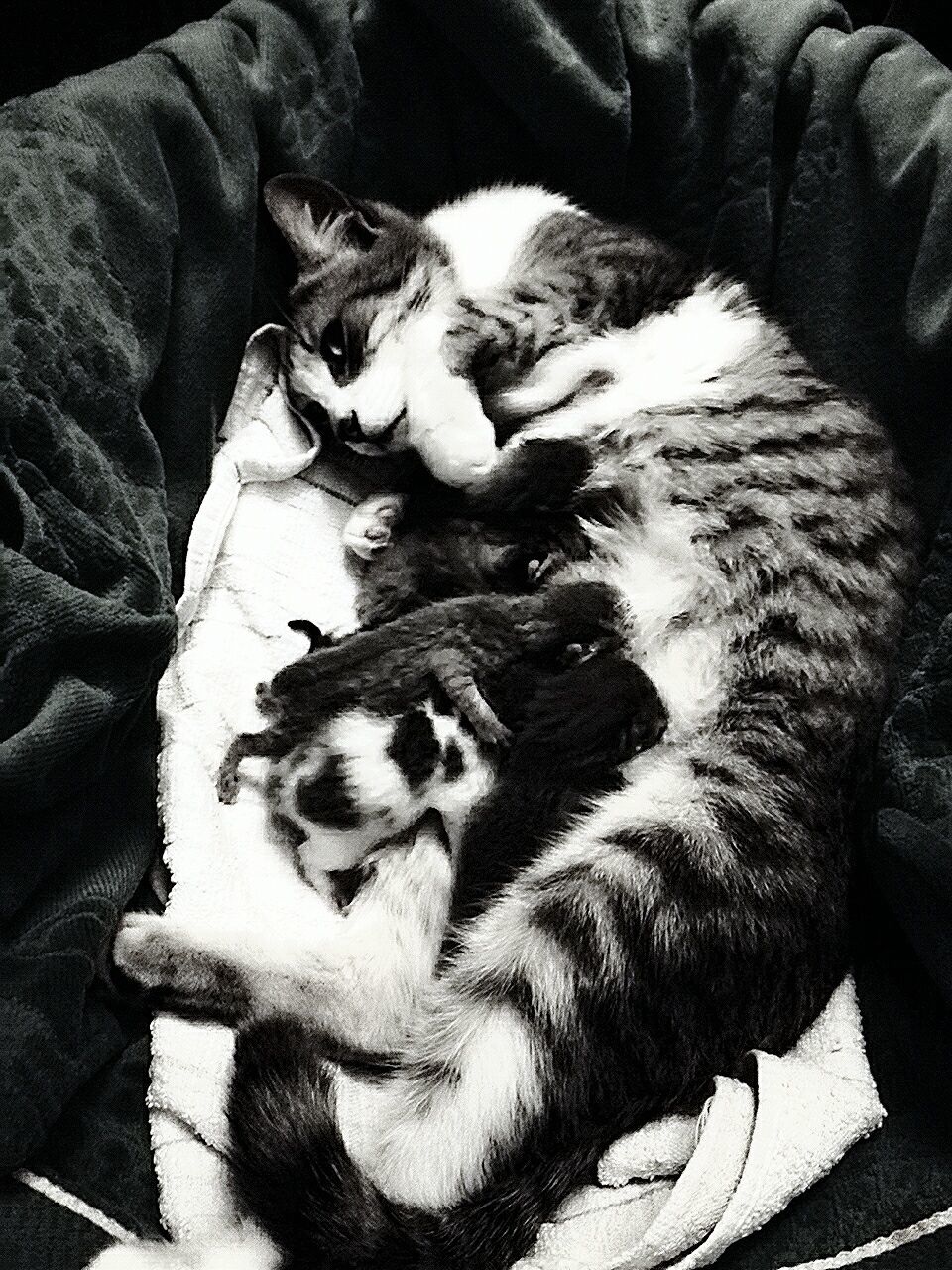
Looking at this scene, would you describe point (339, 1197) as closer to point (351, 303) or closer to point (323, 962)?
point (323, 962)

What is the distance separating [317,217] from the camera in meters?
1.90

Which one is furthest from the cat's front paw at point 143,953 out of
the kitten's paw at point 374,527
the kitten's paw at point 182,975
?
the kitten's paw at point 374,527

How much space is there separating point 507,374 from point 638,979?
95cm

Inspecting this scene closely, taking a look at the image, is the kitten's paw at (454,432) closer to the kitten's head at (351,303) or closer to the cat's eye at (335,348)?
the kitten's head at (351,303)

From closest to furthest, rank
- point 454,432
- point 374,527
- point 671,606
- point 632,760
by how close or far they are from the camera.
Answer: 1. point 632,760
2. point 671,606
3. point 454,432
4. point 374,527

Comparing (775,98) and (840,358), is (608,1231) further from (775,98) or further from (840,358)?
(775,98)

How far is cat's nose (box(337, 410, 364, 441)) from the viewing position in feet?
5.95

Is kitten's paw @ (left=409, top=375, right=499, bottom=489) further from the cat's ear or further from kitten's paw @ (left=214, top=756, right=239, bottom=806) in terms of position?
kitten's paw @ (left=214, top=756, right=239, bottom=806)

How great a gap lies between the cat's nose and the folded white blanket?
111 mm

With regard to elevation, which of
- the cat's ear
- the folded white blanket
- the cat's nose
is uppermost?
the cat's ear

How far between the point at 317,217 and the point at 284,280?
0.60 ft

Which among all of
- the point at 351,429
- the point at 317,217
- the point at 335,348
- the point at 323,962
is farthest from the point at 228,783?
the point at 317,217

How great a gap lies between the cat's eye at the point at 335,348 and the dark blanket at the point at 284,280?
0.46 ft

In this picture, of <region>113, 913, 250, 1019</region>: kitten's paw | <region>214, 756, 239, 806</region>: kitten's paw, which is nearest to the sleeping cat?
<region>113, 913, 250, 1019</region>: kitten's paw
